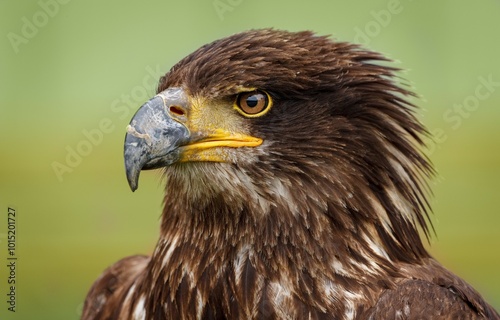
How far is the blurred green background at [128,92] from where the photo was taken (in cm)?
1185

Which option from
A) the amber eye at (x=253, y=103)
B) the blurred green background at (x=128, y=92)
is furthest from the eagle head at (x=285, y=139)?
the blurred green background at (x=128, y=92)

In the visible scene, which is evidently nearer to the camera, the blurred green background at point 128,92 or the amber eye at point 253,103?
the amber eye at point 253,103

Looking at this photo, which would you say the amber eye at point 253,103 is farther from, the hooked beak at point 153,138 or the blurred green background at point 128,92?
→ the blurred green background at point 128,92

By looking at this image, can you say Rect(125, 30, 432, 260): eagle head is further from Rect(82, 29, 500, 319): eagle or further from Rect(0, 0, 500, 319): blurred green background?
Rect(0, 0, 500, 319): blurred green background

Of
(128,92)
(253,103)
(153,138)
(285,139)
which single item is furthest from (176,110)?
(128,92)

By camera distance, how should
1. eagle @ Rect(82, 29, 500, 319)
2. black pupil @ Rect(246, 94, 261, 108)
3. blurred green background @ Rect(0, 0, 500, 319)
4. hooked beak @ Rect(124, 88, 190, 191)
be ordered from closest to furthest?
hooked beak @ Rect(124, 88, 190, 191), eagle @ Rect(82, 29, 500, 319), black pupil @ Rect(246, 94, 261, 108), blurred green background @ Rect(0, 0, 500, 319)

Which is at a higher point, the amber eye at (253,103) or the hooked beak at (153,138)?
the amber eye at (253,103)

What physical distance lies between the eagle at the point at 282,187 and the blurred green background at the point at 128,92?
7.14 m

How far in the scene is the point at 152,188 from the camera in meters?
13.0

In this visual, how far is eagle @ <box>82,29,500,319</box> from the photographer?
3.98 m

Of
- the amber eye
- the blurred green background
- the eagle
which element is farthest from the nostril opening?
the blurred green background

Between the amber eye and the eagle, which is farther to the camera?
the amber eye

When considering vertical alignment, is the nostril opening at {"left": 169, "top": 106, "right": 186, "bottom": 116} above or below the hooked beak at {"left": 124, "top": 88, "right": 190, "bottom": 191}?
above

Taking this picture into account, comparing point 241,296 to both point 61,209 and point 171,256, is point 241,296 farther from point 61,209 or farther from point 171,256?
point 61,209
